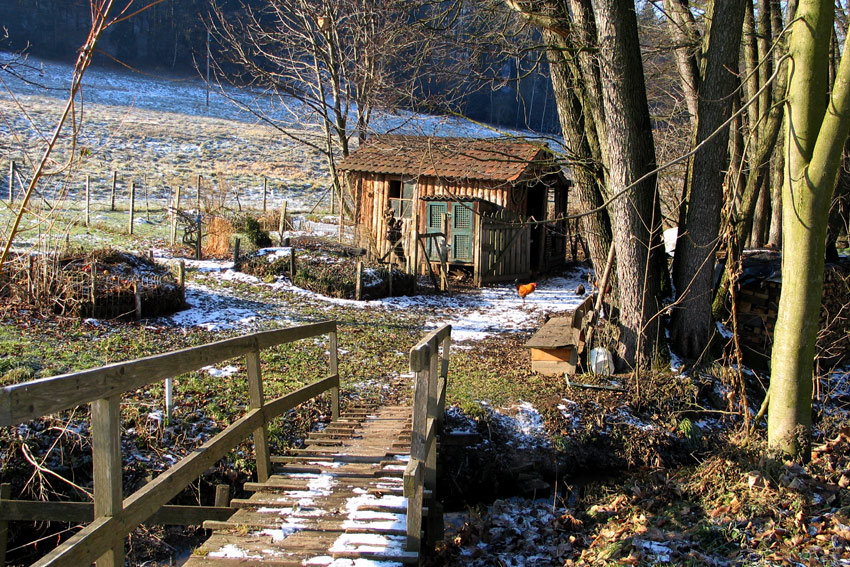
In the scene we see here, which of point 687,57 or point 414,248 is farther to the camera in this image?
point 414,248

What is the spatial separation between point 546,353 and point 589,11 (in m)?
4.65

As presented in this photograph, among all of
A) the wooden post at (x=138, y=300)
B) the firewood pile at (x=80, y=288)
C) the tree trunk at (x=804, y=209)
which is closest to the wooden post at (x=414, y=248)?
the firewood pile at (x=80, y=288)

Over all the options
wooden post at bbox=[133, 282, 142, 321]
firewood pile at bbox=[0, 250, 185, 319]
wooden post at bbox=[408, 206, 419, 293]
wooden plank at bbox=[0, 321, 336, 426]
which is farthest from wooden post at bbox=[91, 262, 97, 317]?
wooden post at bbox=[408, 206, 419, 293]

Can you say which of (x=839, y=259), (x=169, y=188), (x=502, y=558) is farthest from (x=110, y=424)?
(x=169, y=188)

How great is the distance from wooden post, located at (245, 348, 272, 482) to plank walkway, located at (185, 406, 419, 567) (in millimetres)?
140

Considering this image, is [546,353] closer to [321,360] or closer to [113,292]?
[321,360]

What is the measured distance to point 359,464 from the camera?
17.0ft

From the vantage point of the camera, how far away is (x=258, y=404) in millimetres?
4980

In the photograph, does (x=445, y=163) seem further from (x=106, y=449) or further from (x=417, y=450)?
(x=106, y=449)

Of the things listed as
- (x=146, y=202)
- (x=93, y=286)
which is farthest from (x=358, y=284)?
(x=146, y=202)

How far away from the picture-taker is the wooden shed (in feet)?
57.1

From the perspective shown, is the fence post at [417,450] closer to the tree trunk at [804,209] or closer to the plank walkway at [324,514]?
the plank walkway at [324,514]

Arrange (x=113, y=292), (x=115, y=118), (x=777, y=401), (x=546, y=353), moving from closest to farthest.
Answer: (x=777, y=401) → (x=546, y=353) → (x=113, y=292) → (x=115, y=118)

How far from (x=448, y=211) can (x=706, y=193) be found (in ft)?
33.2
